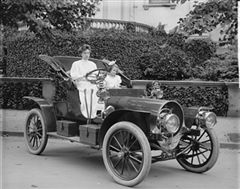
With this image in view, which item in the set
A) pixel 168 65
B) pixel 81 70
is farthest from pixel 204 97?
pixel 81 70

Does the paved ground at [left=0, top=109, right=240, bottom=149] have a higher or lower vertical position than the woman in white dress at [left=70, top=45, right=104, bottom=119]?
lower

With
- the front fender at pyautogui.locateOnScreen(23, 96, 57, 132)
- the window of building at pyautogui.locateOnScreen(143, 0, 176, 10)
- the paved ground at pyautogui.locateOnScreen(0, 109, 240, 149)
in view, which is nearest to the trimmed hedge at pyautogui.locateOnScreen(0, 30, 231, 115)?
the paved ground at pyautogui.locateOnScreen(0, 109, 240, 149)

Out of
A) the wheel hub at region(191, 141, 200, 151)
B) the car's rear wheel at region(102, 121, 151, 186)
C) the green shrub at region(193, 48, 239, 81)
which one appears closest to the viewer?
the car's rear wheel at region(102, 121, 151, 186)

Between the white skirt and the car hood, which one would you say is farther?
the white skirt

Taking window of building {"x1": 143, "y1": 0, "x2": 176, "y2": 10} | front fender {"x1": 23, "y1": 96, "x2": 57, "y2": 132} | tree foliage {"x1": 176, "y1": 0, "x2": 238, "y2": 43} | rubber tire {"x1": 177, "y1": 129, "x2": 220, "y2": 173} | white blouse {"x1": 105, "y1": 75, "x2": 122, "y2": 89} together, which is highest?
window of building {"x1": 143, "y1": 0, "x2": 176, "y2": 10}

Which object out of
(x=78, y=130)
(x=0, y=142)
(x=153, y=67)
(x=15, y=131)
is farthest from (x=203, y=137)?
(x=153, y=67)

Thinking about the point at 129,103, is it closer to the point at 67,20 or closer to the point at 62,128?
the point at 62,128

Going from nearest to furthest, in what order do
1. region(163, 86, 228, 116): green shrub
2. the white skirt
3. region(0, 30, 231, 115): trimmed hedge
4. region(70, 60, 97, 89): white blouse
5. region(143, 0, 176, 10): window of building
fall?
the white skirt
region(70, 60, 97, 89): white blouse
region(163, 86, 228, 116): green shrub
region(0, 30, 231, 115): trimmed hedge
region(143, 0, 176, 10): window of building

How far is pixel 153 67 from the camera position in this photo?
1555 centimetres

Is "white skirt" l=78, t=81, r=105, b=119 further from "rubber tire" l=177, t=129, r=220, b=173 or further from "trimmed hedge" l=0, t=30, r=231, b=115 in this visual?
"trimmed hedge" l=0, t=30, r=231, b=115

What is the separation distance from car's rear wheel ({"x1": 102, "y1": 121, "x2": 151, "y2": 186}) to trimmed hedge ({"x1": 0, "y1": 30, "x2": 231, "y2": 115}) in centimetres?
940

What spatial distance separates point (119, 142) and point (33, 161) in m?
2.08

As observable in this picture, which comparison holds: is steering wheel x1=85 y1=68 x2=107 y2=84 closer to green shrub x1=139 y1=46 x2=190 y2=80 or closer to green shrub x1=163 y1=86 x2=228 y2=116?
green shrub x1=163 y1=86 x2=228 y2=116

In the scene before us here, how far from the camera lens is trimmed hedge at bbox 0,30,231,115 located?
49.8ft
